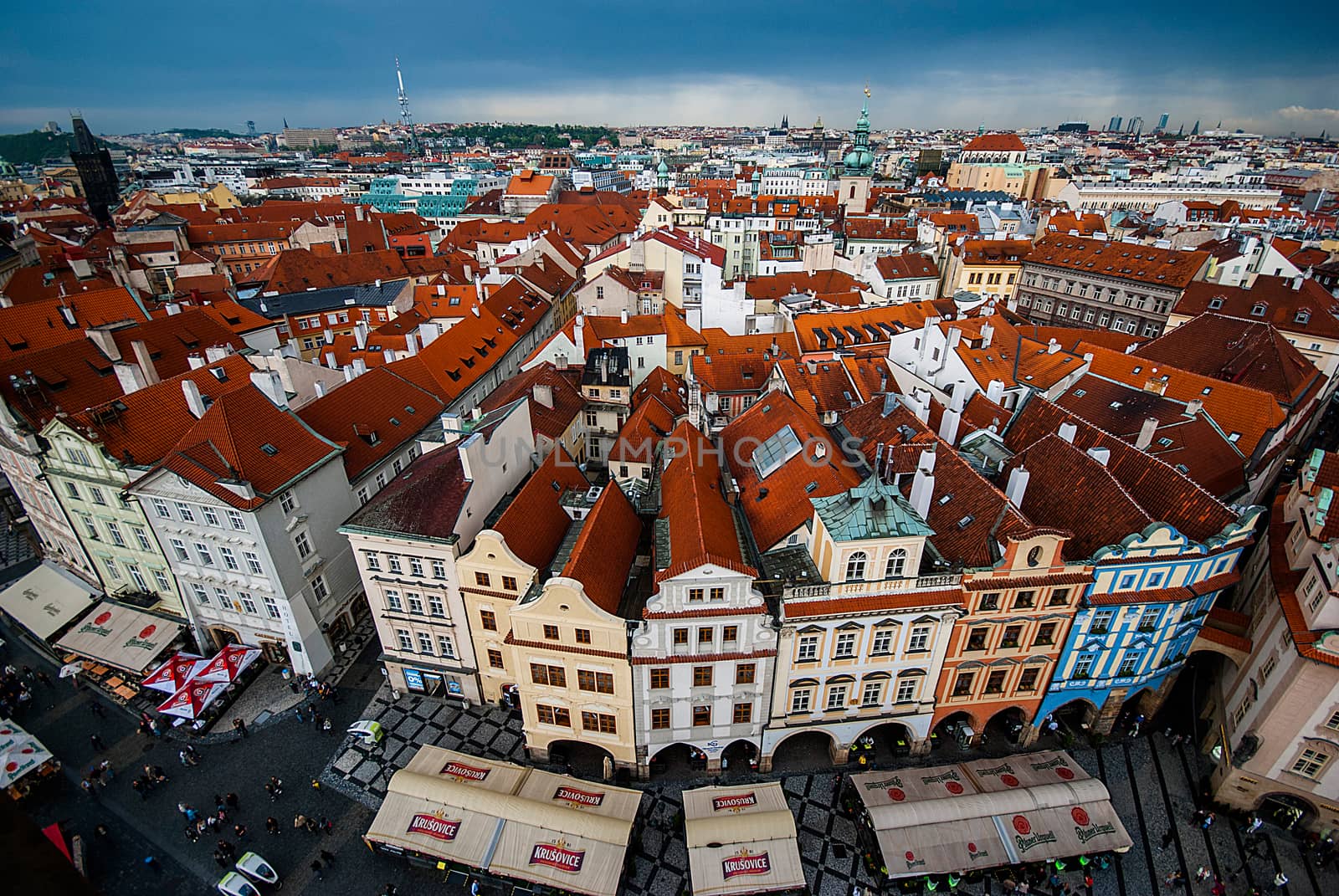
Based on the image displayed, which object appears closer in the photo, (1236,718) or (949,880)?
(949,880)

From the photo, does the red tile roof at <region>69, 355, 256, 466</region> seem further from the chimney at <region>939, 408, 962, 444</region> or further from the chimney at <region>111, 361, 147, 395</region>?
the chimney at <region>939, 408, 962, 444</region>

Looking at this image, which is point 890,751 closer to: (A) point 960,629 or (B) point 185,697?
(A) point 960,629

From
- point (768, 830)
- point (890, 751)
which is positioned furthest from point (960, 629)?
point (768, 830)

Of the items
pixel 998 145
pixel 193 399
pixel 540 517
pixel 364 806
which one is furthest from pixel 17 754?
pixel 998 145

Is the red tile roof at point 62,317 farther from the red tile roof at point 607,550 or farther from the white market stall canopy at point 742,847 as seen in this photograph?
the white market stall canopy at point 742,847

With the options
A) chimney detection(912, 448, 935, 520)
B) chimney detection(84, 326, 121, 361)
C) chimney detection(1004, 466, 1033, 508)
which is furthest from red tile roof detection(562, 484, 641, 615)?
chimney detection(84, 326, 121, 361)

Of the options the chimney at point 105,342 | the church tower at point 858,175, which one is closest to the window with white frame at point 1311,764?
the chimney at point 105,342
